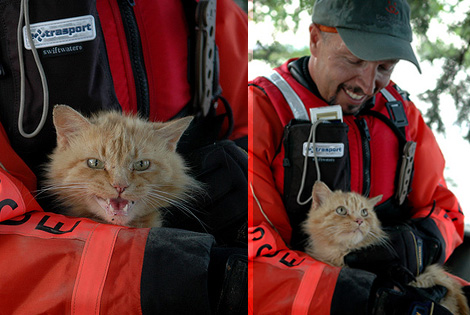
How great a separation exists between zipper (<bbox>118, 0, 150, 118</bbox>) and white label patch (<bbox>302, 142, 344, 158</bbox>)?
29 cm

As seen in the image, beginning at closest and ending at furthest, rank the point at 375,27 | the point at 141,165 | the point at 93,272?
1. the point at 93,272
2. the point at 141,165
3. the point at 375,27

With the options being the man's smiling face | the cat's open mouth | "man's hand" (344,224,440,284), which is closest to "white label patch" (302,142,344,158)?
the man's smiling face

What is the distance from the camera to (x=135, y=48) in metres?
0.52

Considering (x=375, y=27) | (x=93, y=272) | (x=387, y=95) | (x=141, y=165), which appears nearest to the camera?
(x=93, y=272)

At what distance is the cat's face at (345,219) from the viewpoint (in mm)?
655

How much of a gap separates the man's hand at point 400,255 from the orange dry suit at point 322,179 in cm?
3

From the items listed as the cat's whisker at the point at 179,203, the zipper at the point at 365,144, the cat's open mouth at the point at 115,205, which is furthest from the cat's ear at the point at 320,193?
the cat's open mouth at the point at 115,205

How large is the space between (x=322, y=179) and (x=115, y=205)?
368 mm

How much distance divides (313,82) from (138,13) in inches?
13.9

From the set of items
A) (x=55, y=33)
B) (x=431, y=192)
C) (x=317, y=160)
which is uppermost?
(x=55, y=33)

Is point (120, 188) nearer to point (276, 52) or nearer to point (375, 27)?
point (276, 52)

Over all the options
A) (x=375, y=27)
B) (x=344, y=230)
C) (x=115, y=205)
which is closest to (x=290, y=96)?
(x=375, y=27)

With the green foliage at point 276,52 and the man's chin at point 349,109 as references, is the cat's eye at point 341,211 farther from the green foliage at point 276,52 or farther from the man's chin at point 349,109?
the green foliage at point 276,52

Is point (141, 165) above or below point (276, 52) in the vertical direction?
below
